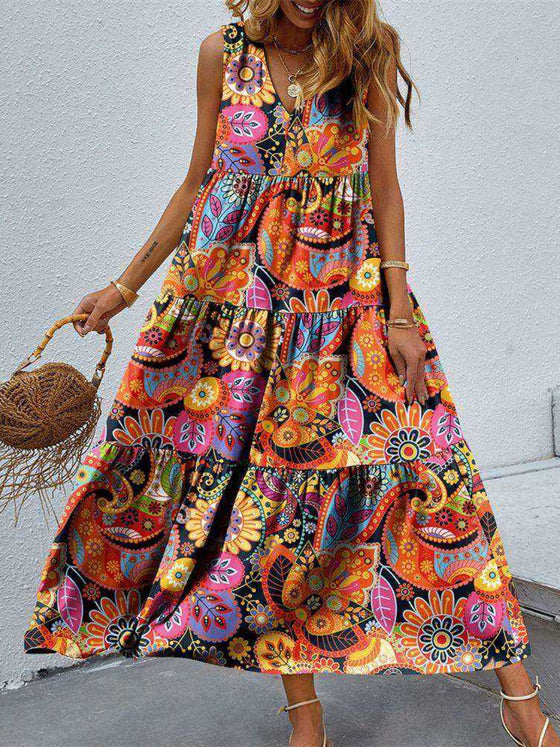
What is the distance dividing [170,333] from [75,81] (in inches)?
42.3

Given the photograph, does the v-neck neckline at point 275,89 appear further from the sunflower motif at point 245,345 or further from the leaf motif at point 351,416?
the leaf motif at point 351,416

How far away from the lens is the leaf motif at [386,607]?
1.80 metres

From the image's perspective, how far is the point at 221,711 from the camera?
2.30m

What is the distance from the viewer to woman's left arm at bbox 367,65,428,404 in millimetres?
1837

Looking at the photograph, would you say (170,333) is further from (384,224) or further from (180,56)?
(180,56)

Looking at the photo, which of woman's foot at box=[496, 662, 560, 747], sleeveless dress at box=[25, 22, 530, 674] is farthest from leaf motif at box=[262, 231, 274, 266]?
woman's foot at box=[496, 662, 560, 747]

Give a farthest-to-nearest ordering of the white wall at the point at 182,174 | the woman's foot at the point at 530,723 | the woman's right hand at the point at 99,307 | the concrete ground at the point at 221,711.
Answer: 1. the white wall at the point at 182,174
2. the concrete ground at the point at 221,711
3. the woman's right hand at the point at 99,307
4. the woman's foot at the point at 530,723

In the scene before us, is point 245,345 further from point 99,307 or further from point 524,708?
point 524,708

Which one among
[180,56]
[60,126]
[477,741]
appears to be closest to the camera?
[477,741]

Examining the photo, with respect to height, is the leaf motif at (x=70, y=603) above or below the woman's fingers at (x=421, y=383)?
below

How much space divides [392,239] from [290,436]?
50cm

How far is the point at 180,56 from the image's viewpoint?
2.74 meters

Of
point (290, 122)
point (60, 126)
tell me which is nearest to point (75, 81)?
point (60, 126)

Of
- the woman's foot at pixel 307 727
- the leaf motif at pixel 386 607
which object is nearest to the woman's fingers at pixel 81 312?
the leaf motif at pixel 386 607
